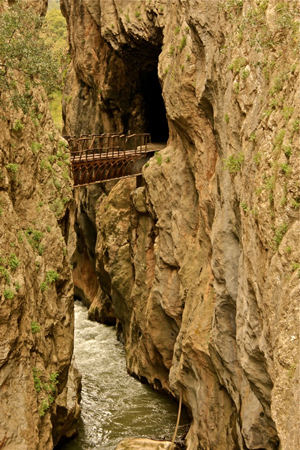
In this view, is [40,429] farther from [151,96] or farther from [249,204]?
[151,96]

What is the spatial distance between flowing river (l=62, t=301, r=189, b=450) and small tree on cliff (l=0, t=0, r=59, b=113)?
10.8 m

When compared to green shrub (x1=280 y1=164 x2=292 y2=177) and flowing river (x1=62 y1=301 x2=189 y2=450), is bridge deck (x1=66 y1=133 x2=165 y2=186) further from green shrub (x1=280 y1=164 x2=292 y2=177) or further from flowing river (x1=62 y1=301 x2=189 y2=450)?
green shrub (x1=280 y1=164 x2=292 y2=177)

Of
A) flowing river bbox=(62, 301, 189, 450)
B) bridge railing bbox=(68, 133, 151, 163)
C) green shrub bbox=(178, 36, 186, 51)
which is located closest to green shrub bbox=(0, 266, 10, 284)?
flowing river bbox=(62, 301, 189, 450)

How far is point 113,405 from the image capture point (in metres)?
19.9

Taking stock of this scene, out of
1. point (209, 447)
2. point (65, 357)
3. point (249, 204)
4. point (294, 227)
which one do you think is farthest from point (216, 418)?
point (294, 227)

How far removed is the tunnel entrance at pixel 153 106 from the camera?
28094mm

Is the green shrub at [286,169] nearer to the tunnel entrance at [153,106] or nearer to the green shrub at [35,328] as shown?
the green shrub at [35,328]

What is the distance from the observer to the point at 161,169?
19.8m

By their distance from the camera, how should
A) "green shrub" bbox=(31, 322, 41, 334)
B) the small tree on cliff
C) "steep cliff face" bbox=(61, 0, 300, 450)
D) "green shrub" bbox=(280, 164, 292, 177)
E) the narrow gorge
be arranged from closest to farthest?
"green shrub" bbox=(280, 164, 292, 177) → "steep cliff face" bbox=(61, 0, 300, 450) → the narrow gorge → the small tree on cliff → "green shrub" bbox=(31, 322, 41, 334)

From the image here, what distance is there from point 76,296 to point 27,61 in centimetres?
2227

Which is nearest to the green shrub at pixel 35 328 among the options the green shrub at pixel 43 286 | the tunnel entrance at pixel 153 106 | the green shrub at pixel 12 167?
the green shrub at pixel 43 286

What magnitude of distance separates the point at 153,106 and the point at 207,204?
1551 cm

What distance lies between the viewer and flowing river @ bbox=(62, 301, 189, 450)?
17.9m

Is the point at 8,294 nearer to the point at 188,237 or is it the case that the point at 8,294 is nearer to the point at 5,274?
the point at 5,274
